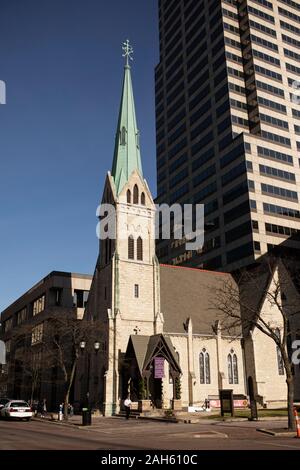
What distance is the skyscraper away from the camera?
73.4m

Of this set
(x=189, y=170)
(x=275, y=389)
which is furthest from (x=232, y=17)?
(x=275, y=389)

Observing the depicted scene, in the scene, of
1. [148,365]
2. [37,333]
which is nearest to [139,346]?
[148,365]

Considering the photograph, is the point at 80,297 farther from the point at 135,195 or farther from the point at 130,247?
the point at 135,195

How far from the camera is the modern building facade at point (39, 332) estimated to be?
59.5 m

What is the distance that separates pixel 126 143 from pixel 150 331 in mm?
22536

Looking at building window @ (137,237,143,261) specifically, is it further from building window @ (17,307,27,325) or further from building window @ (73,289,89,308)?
building window @ (17,307,27,325)

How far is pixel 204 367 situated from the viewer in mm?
46000

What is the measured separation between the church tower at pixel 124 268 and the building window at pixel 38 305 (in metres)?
23.9

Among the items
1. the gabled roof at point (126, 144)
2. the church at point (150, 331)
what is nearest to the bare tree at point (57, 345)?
the church at point (150, 331)

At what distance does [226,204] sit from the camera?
76.4m

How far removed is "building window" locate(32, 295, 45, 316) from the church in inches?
920

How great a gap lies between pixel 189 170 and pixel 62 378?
48129 millimetres

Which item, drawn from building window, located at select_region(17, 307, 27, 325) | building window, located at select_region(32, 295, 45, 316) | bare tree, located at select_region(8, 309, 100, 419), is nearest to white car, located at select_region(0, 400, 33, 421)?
bare tree, located at select_region(8, 309, 100, 419)
